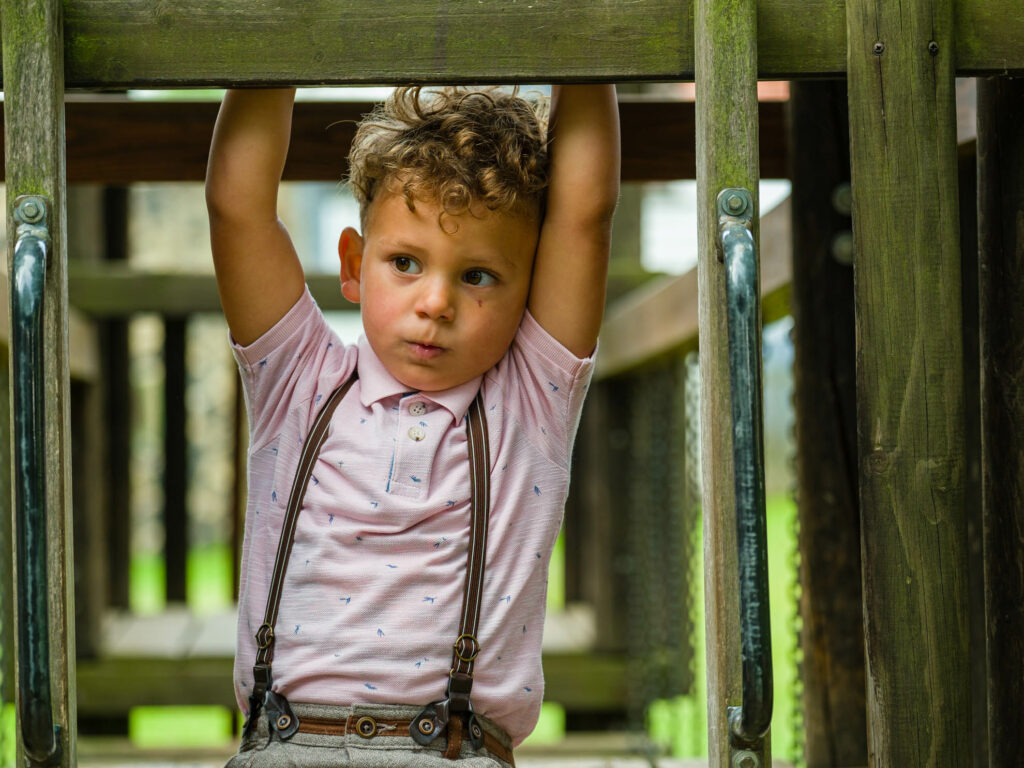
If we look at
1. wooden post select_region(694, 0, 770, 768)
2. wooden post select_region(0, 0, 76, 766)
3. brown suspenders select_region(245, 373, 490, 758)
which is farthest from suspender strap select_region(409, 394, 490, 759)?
wooden post select_region(0, 0, 76, 766)

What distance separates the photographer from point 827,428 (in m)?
2.23

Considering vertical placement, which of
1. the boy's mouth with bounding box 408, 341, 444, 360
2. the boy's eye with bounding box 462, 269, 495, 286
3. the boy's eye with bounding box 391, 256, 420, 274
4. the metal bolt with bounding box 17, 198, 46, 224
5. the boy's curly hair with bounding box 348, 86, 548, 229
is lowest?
the boy's mouth with bounding box 408, 341, 444, 360

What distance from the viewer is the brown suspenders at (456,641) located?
5.16 feet

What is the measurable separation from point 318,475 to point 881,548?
2.51 ft

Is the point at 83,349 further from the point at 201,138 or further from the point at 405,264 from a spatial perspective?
the point at 405,264

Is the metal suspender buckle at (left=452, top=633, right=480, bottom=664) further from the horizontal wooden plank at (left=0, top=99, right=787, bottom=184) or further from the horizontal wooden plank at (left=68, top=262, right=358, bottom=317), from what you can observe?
the horizontal wooden plank at (left=68, top=262, right=358, bottom=317)

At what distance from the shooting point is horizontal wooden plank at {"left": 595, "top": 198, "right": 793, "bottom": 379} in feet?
8.29

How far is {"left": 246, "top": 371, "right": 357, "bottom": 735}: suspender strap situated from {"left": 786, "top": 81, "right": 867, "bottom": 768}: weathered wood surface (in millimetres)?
995

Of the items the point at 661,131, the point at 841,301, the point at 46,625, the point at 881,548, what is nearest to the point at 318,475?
the point at 46,625

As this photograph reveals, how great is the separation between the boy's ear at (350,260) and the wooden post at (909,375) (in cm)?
79

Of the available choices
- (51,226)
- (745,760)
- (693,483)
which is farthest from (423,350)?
(693,483)

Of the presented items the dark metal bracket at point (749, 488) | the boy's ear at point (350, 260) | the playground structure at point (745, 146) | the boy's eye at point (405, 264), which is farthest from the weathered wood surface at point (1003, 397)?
the boy's ear at point (350, 260)

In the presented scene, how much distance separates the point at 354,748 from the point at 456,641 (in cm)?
19

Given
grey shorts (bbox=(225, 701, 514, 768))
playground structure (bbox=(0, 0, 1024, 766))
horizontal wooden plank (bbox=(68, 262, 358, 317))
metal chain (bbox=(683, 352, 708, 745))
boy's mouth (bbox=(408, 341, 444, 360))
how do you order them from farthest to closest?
horizontal wooden plank (bbox=(68, 262, 358, 317))
metal chain (bbox=(683, 352, 708, 745))
boy's mouth (bbox=(408, 341, 444, 360))
grey shorts (bbox=(225, 701, 514, 768))
playground structure (bbox=(0, 0, 1024, 766))
